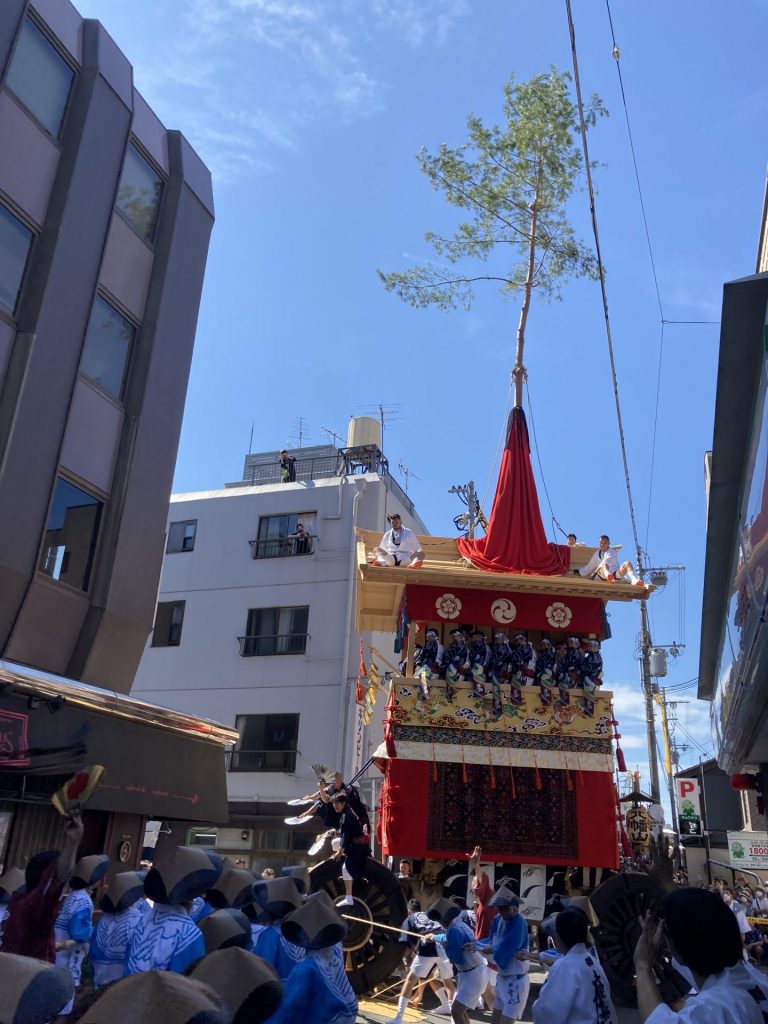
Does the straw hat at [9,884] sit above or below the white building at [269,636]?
below

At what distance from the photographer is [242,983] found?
9.74ft

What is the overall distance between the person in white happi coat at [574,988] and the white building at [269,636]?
15685mm

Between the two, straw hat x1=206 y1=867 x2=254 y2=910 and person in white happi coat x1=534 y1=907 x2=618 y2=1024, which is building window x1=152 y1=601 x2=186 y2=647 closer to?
straw hat x1=206 y1=867 x2=254 y2=910

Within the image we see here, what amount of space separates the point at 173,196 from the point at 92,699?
30.3ft

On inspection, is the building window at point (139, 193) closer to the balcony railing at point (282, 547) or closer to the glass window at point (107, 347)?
the glass window at point (107, 347)

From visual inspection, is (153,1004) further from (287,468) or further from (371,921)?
(287,468)

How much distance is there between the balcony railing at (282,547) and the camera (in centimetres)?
2403

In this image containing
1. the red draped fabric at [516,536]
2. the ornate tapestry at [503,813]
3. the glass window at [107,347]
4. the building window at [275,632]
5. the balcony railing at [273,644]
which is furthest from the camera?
the building window at [275,632]

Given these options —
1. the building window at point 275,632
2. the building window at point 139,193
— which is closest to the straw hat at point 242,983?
the building window at point 139,193

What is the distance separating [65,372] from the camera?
12.2m

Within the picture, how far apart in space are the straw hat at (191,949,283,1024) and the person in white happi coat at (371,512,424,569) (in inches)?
391

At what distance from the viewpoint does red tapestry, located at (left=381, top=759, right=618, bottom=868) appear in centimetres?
1171

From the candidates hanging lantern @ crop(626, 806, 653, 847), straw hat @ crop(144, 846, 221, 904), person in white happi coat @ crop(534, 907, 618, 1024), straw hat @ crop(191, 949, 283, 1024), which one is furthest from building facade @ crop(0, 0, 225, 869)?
straw hat @ crop(191, 949, 283, 1024)

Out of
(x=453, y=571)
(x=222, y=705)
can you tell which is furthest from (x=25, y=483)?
(x=222, y=705)
